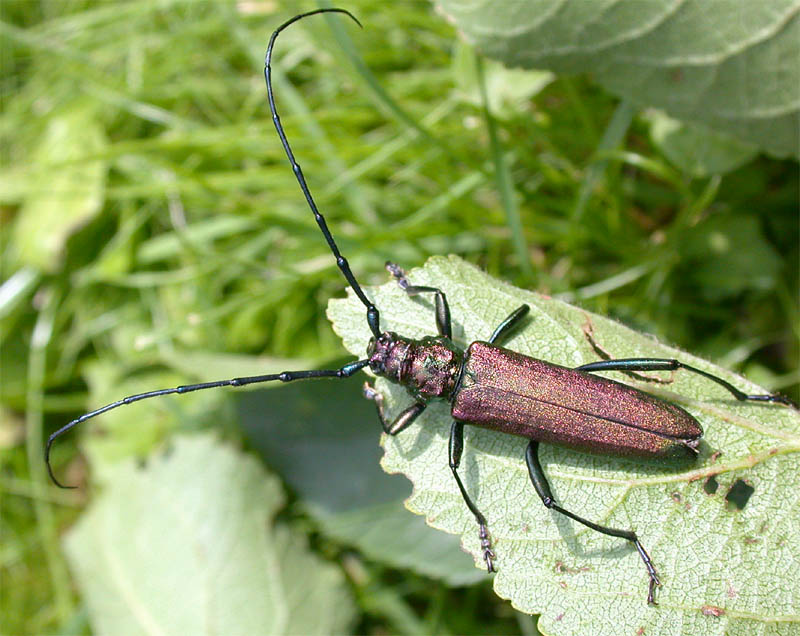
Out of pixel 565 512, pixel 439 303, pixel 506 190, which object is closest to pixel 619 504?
pixel 565 512

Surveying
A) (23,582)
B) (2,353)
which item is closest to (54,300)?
(2,353)

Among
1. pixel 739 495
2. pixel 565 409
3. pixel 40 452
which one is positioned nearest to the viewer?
pixel 739 495

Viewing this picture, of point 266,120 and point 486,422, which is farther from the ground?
point 266,120

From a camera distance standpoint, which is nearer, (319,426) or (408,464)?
(408,464)

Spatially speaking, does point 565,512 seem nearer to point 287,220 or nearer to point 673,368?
point 673,368

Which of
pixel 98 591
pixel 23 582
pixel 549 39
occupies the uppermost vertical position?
pixel 549 39

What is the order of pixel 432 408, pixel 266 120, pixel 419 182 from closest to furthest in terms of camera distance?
1. pixel 432 408
2. pixel 419 182
3. pixel 266 120

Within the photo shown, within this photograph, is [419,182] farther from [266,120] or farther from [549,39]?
[549,39]
